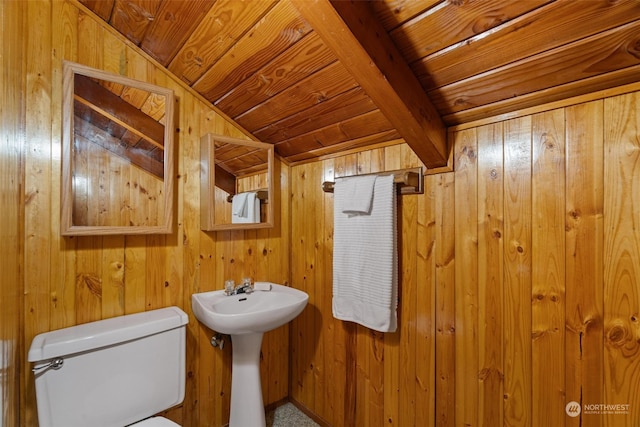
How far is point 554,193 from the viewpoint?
98 cm

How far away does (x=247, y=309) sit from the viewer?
162 cm

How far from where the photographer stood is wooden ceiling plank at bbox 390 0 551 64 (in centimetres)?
80

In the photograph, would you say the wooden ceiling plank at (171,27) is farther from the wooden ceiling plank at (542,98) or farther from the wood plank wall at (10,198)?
the wooden ceiling plank at (542,98)

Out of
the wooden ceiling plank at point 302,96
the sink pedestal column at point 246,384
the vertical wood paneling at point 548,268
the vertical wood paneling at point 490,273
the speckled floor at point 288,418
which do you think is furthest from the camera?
the speckled floor at point 288,418

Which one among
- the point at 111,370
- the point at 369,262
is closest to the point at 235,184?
the point at 369,262

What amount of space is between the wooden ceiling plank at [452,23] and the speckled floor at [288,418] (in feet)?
6.78


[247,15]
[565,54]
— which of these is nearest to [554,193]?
[565,54]

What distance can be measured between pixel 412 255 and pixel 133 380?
131cm

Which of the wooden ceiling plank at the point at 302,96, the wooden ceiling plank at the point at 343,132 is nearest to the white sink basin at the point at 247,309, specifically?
the wooden ceiling plank at the point at 343,132

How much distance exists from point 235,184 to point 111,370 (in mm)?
1023

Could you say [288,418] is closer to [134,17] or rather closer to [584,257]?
[584,257]

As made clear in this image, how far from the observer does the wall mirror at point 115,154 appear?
121cm

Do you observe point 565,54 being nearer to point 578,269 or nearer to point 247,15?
point 578,269

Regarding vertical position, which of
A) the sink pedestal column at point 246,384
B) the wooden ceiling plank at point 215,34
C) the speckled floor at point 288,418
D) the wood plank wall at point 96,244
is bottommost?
the speckled floor at point 288,418
